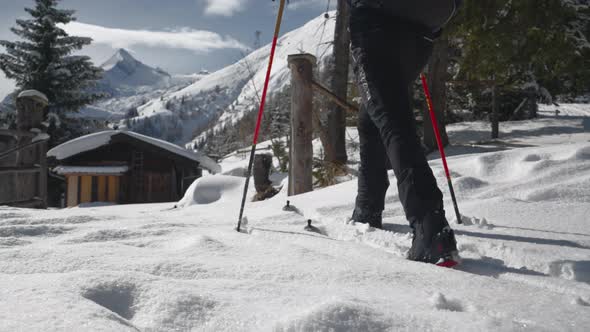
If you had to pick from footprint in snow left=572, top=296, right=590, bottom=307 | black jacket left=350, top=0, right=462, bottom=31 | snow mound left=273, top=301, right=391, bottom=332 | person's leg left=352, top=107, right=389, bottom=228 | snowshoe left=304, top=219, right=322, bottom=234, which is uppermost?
black jacket left=350, top=0, right=462, bottom=31

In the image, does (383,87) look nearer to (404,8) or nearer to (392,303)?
(404,8)

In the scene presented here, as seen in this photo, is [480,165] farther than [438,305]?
Yes

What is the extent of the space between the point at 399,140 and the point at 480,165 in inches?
78.4

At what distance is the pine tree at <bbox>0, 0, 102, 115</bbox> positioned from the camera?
21344mm

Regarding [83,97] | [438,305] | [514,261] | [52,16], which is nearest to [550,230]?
[514,261]

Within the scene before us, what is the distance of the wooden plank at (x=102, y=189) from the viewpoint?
18.5 meters

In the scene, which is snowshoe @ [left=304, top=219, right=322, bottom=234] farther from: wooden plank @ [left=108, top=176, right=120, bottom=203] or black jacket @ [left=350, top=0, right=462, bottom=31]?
wooden plank @ [left=108, top=176, right=120, bottom=203]

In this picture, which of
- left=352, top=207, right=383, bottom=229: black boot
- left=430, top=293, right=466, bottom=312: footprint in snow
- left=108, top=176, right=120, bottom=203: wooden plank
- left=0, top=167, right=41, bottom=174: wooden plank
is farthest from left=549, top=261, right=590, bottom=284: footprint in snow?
left=108, top=176, right=120, bottom=203: wooden plank

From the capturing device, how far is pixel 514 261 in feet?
5.64

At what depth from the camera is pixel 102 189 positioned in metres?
18.5

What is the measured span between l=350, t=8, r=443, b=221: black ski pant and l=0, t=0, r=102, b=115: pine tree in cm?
2353

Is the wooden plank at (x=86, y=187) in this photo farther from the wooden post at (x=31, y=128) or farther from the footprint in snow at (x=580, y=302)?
the footprint in snow at (x=580, y=302)

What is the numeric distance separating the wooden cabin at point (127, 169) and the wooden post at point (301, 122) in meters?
14.7

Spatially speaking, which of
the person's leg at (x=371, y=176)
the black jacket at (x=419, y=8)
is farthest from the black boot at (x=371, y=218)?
the black jacket at (x=419, y=8)
